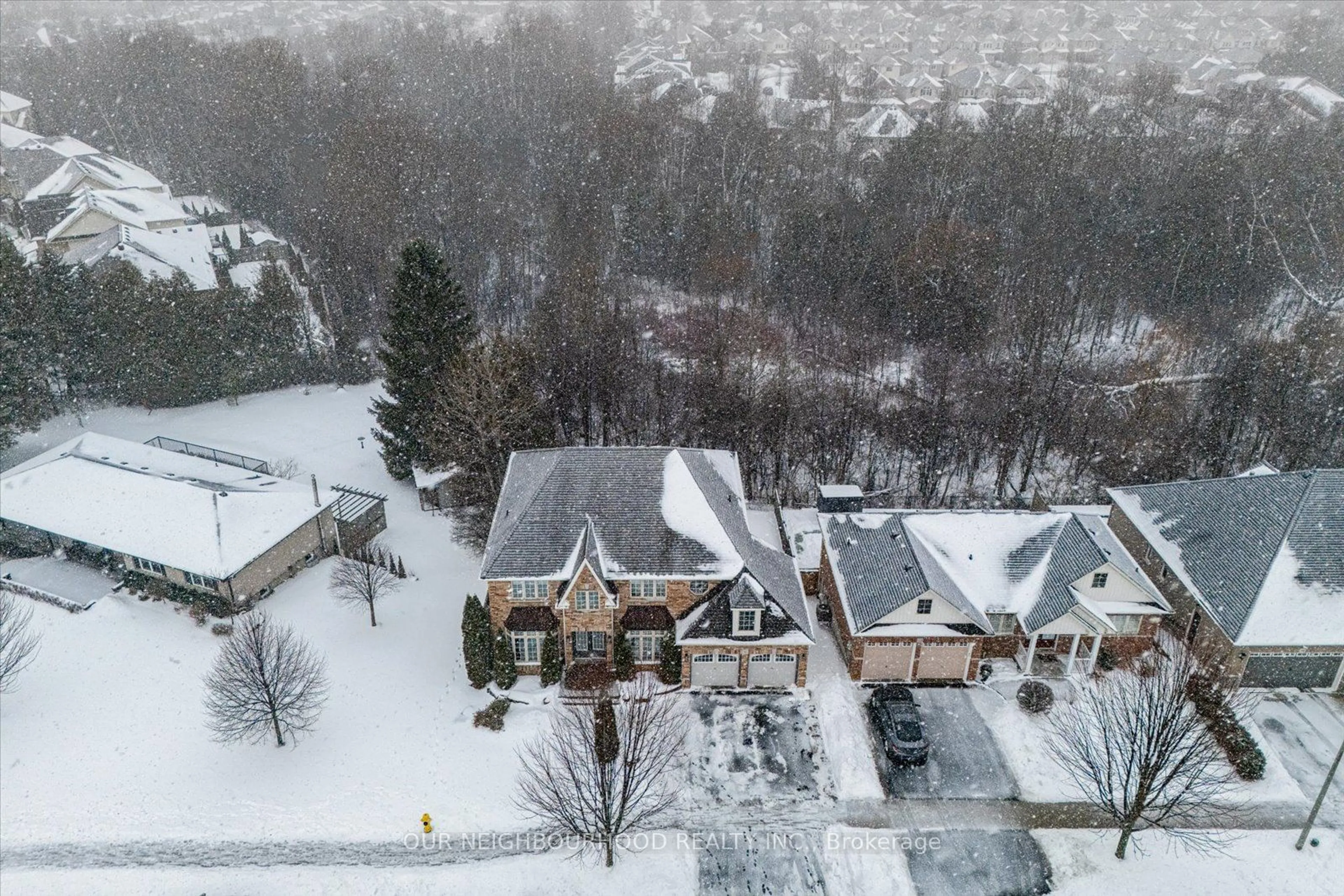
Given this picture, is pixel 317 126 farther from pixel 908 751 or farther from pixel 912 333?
pixel 908 751

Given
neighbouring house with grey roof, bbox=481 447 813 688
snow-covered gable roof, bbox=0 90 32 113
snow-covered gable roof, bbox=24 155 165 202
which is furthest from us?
snow-covered gable roof, bbox=0 90 32 113

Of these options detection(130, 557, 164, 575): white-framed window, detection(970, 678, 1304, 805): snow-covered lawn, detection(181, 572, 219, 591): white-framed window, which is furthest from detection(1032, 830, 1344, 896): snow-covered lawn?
detection(130, 557, 164, 575): white-framed window

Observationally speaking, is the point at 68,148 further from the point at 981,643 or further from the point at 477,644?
the point at 981,643

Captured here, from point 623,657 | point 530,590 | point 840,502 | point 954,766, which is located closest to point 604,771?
point 623,657

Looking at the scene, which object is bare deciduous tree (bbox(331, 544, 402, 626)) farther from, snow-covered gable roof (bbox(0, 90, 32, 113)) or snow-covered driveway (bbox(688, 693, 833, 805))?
snow-covered gable roof (bbox(0, 90, 32, 113))

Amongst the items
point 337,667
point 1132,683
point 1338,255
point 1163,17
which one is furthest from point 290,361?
point 1163,17
